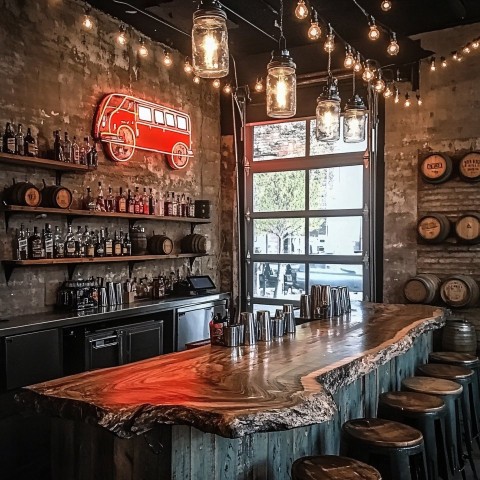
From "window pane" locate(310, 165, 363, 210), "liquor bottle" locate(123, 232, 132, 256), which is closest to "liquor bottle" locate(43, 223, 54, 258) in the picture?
"liquor bottle" locate(123, 232, 132, 256)

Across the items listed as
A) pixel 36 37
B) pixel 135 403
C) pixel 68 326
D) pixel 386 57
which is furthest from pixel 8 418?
pixel 386 57

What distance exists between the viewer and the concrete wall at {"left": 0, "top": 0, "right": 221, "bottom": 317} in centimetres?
453

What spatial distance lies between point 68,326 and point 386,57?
167 inches

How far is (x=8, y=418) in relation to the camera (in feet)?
12.3

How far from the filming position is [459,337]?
16.7 ft

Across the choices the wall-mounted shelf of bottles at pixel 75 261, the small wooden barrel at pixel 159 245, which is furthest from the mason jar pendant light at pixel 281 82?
the small wooden barrel at pixel 159 245

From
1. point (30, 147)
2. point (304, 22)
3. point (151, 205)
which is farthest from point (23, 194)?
point (304, 22)

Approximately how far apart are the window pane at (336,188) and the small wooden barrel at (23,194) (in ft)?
10.9

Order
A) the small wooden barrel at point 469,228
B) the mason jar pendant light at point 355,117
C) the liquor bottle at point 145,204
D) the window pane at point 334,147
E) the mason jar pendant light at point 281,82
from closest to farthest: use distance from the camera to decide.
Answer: the mason jar pendant light at point 281,82 < the mason jar pendant light at point 355,117 < the small wooden barrel at point 469,228 < the liquor bottle at point 145,204 < the window pane at point 334,147

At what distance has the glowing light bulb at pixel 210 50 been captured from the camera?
2.62 metres

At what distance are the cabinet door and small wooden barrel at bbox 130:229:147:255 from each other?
1580 millimetres

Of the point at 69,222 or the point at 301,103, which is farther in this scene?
the point at 301,103

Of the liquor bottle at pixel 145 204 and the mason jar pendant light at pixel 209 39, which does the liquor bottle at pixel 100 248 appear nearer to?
the liquor bottle at pixel 145 204

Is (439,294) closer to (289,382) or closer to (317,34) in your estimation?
(317,34)
